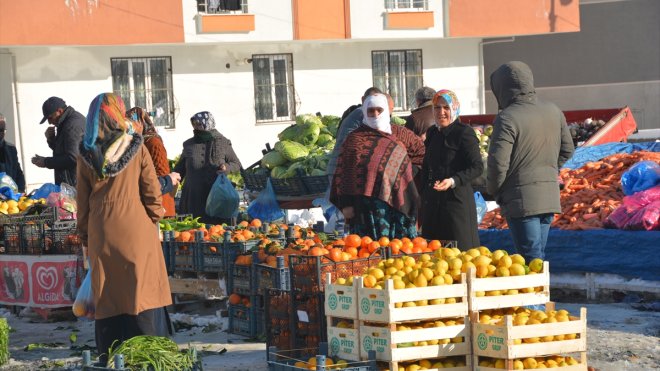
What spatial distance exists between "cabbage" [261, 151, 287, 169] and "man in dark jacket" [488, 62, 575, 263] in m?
7.42

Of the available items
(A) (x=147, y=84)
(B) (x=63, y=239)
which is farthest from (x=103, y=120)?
(A) (x=147, y=84)

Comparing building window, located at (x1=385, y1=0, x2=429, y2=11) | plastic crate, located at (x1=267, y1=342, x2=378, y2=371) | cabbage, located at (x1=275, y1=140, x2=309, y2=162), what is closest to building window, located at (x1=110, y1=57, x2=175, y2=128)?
building window, located at (x1=385, y1=0, x2=429, y2=11)

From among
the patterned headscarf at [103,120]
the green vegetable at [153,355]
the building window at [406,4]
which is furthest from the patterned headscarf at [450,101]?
the building window at [406,4]

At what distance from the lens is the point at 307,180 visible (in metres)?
14.0

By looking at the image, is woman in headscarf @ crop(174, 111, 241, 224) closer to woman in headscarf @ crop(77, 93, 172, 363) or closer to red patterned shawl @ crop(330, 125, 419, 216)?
red patterned shawl @ crop(330, 125, 419, 216)

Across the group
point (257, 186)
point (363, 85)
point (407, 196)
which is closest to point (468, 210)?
point (407, 196)

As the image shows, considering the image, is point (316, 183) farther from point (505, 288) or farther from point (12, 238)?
point (505, 288)

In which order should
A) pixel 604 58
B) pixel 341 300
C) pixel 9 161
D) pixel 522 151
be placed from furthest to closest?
pixel 604 58, pixel 9 161, pixel 522 151, pixel 341 300

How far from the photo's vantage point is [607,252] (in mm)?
11148

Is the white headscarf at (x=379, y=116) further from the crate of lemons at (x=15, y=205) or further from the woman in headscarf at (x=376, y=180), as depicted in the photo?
the crate of lemons at (x=15, y=205)

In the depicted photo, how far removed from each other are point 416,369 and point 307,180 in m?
6.97

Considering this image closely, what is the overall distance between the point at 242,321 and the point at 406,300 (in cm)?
298

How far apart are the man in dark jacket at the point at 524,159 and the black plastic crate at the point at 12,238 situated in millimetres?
5019

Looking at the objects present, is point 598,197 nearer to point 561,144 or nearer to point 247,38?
point 561,144
